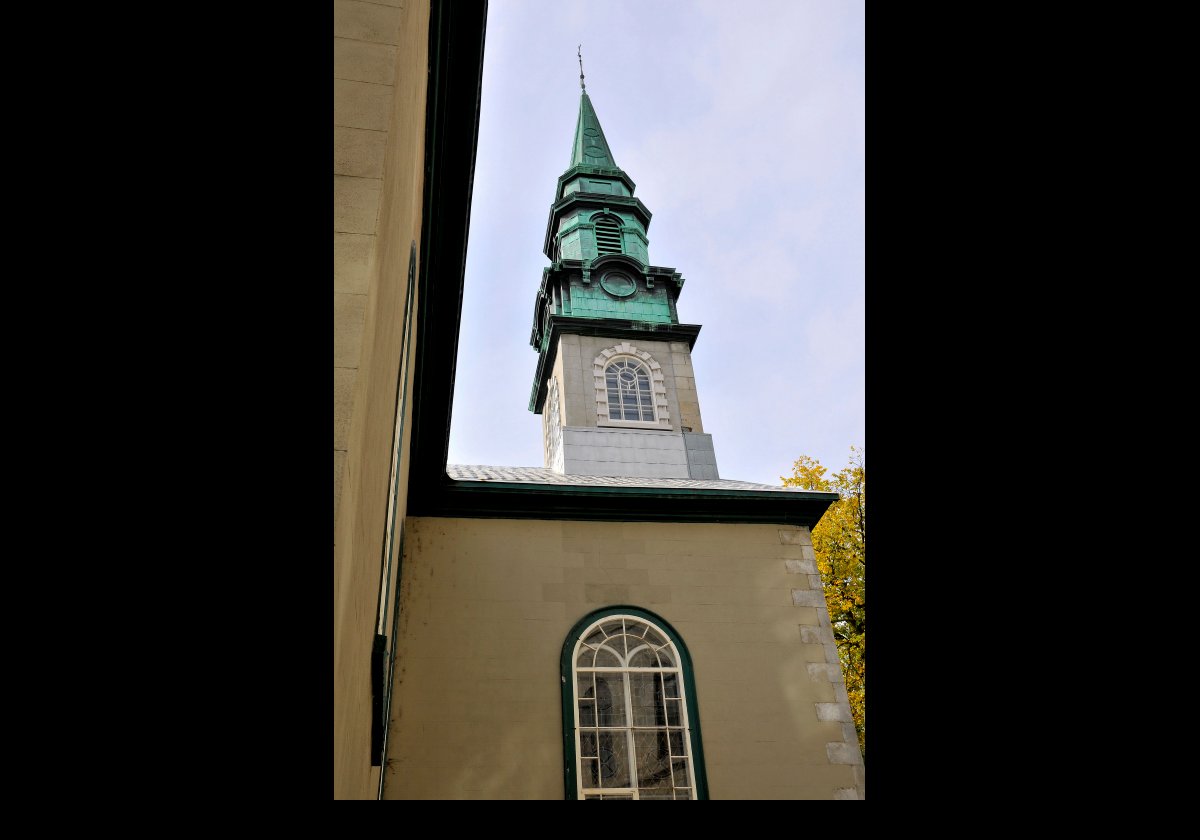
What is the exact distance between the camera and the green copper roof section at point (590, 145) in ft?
78.7

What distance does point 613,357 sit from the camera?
687 inches

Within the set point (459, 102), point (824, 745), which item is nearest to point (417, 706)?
point (824, 745)

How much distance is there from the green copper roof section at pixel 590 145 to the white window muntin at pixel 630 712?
17.0m

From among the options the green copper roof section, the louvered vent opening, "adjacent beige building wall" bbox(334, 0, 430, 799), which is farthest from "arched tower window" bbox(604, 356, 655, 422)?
"adjacent beige building wall" bbox(334, 0, 430, 799)

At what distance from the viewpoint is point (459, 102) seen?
7102 mm

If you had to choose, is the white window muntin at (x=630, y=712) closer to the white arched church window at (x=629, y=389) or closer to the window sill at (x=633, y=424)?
the window sill at (x=633, y=424)

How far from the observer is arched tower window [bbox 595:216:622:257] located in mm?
20859

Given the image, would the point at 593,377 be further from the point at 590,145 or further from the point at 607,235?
the point at 590,145

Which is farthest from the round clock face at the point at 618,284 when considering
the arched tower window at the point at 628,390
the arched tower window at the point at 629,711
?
the arched tower window at the point at 629,711

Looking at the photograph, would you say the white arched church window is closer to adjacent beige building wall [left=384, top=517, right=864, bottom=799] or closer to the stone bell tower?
the stone bell tower
